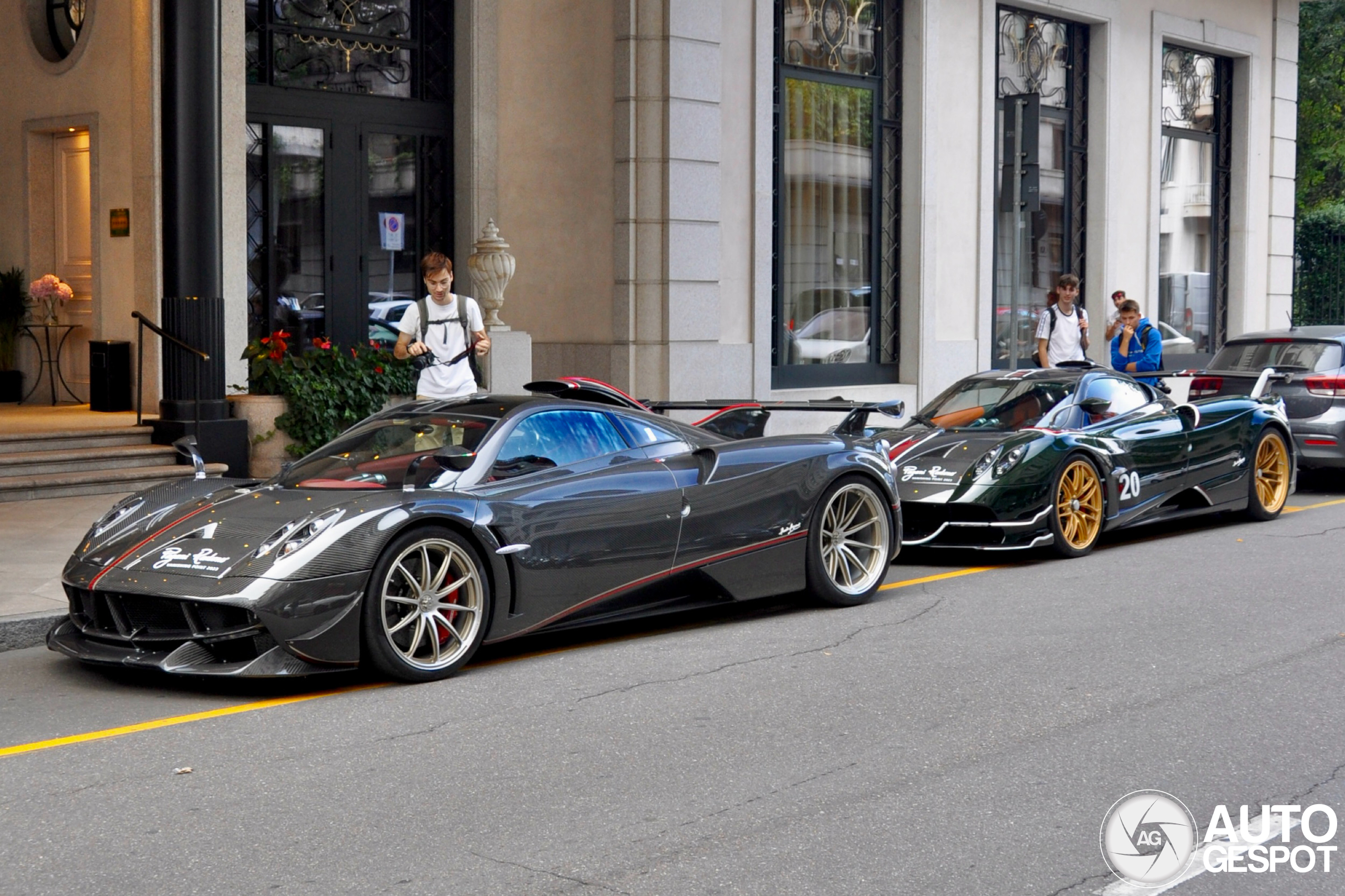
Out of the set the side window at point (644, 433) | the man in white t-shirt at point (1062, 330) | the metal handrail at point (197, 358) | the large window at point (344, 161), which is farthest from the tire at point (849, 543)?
the large window at point (344, 161)

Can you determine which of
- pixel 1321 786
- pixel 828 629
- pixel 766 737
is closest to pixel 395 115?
pixel 828 629

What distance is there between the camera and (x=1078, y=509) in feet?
34.8

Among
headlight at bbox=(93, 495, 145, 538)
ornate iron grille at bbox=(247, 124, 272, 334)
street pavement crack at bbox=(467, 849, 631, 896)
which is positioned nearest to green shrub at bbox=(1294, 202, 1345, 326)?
ornate iron grille at bbox=(247, 124, 272, 334)

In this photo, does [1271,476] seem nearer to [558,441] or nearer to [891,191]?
[558,441]

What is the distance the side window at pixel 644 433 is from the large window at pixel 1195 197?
1772cm

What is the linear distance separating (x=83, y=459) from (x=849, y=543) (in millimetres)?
6865

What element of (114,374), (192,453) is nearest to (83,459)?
(114,374)

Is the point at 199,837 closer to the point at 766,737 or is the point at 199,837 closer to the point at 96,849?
the point at 96,849

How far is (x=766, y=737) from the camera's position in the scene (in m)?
5.87

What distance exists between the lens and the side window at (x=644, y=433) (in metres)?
7.98

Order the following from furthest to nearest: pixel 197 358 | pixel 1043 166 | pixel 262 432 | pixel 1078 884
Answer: pixel 1043 166 → pixel 262 432 → pixel 197 358 → pixel 1078 884

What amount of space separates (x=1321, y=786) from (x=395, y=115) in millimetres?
12651

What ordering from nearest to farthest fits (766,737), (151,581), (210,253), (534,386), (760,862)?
(760,862), (766,737), (151,581), (534,386), (210,253)

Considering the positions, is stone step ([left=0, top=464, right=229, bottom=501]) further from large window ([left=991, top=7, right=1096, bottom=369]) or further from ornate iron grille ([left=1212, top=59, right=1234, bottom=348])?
ornate iron grille ([left=1212, top=59, right=1234, bottom=348])
